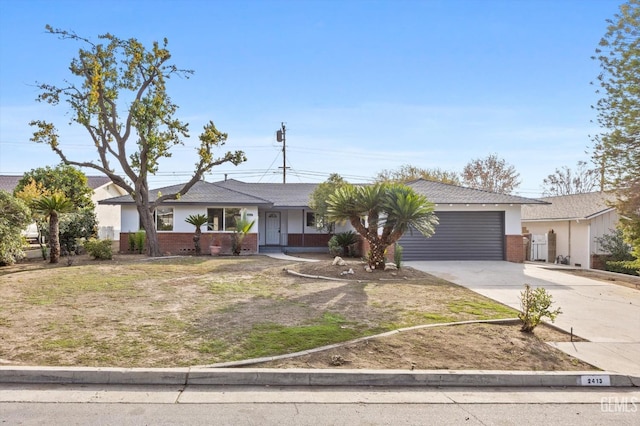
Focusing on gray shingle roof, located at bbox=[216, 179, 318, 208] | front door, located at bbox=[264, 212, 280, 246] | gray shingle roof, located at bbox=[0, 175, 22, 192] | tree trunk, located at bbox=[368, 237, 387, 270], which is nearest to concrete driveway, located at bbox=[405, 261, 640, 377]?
tree trunk, located at bbox=[368, 237, 387, 270]

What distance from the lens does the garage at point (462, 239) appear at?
18.7 m

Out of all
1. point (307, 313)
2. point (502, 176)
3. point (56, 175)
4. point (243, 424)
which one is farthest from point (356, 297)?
point (502, 176)

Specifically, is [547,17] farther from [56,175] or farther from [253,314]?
[56,175]

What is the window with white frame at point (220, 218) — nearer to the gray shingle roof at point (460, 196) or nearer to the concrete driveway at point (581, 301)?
the gray shingle roof at point (460, 196)

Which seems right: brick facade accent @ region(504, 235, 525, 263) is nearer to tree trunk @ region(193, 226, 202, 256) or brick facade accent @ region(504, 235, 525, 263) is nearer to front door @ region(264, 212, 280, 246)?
front door @ region(264, 212, 280, 246)

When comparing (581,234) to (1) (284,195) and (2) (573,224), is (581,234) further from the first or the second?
(1) (284,195)

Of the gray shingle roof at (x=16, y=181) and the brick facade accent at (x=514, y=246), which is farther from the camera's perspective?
the gray shingle roof at (x=16, y=181)

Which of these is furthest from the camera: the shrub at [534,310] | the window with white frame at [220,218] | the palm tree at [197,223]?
the window with white frame at [220,218]

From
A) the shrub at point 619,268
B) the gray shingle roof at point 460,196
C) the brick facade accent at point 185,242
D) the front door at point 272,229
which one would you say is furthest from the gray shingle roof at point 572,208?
the brick facade accent at point 185,242

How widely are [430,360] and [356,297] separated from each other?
158 inches

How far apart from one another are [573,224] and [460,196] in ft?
21.4

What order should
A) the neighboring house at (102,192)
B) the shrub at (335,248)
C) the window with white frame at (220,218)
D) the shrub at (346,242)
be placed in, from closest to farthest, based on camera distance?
the shrub at (335,248) → the shrub at (346,242) → the window with white frame at (220,218) → the neighboring house at (102,192)

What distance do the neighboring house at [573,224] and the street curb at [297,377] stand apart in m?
14.9

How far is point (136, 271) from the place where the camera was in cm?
1322
